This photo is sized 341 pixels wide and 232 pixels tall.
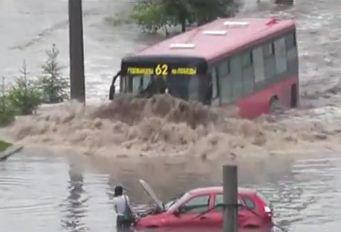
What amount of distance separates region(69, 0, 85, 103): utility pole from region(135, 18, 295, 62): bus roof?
11.3ft

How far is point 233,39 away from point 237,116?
2421 millimetres

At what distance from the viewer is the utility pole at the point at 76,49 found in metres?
37.5

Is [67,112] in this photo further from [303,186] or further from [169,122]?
[303,186]

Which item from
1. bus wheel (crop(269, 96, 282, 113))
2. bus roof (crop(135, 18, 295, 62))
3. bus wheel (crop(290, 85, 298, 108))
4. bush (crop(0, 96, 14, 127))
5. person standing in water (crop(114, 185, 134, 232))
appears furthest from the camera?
bus wheel (crop(290, 85, 298, 108))

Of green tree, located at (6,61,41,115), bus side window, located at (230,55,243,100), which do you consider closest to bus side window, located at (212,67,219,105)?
bus side window, located at (230,55,243,100)

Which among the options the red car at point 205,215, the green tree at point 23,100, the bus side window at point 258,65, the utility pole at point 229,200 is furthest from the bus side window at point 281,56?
the utility pole at point 229,200

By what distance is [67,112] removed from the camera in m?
34.1

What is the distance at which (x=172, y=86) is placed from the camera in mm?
31844

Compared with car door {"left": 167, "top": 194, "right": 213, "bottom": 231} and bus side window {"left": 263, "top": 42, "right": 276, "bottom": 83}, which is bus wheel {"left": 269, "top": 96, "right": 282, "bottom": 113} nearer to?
bus side window {"left": 263, "top": 42, "right": 276, "bottom": 83}

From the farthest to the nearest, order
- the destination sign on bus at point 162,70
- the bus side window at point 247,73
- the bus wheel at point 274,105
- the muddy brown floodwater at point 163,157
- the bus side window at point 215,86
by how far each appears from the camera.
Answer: the bus wheel at point 274,105 < the bus side window at point 247,73 < the bus side window at point 215,86 < the destination sign on bus at point 162,70 < the muddy brown floodwater at point 163,157

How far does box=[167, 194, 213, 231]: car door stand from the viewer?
20.0 m

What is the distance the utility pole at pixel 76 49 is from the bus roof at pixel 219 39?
3.44 meters

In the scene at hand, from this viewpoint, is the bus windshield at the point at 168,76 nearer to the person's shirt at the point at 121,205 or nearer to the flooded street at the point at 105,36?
the flooded street at the point at 105,36

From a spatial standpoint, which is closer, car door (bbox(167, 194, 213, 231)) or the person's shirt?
car door (bbox(167, 194, 213, 231))
